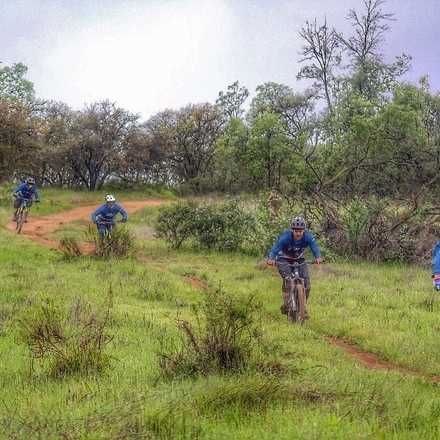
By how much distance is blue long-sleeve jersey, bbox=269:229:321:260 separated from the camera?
10367 mm

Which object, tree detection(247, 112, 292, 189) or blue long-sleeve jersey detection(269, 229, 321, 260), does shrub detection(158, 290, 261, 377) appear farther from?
tree detection(247, 112, 292, 189)

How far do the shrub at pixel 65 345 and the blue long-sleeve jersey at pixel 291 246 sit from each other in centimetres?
385

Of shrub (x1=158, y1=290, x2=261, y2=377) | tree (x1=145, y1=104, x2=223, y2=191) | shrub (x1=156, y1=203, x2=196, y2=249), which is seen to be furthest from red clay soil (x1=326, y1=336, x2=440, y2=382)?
tree (x1=145, y1=104, x2=223, y2=191)

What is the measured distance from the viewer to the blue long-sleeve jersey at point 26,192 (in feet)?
66.9

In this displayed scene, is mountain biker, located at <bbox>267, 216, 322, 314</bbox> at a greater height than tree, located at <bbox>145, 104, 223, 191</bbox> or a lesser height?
lesser

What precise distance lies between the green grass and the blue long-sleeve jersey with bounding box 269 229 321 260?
106 cm

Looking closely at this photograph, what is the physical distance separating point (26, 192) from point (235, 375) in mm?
16026

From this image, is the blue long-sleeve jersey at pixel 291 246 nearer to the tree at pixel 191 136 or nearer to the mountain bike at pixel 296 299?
the mountain bike at pixel 296 299

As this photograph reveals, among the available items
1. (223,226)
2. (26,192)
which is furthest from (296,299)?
(26,192)

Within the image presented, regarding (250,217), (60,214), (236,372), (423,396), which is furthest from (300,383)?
(60,214)

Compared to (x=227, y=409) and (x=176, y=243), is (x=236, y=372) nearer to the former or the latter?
(x=227, y=409)

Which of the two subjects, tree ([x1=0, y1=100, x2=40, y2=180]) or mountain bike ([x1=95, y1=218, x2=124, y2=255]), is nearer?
mountain bike ([x1=95, y1=218, x2=124, y2=255])

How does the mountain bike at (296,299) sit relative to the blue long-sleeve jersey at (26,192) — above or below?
below

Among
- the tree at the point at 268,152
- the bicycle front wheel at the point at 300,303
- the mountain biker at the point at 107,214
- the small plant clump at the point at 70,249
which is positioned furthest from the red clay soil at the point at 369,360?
the tree at the point at 268,152
